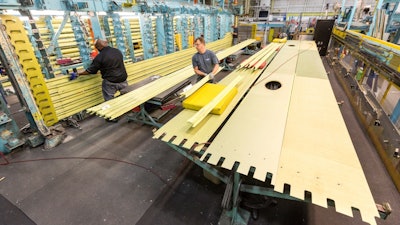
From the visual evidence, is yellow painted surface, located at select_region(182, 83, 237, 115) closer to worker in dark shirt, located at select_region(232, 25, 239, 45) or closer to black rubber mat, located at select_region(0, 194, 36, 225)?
black rubber mat, located at select_region(0, 194, 36, 225)

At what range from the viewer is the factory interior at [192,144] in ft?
5.09

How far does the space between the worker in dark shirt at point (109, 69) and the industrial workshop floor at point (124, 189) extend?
124 cm

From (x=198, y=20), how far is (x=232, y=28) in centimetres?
451

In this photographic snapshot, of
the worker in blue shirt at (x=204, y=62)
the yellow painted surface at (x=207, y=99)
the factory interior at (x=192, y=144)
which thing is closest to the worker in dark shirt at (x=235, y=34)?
the factory interior at (x=192, y=144)

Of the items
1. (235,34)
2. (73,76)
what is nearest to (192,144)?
(73,76)

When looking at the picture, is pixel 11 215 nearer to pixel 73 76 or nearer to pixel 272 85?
pixel 73 76

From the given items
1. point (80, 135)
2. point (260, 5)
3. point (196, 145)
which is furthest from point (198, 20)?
point (260, 5)

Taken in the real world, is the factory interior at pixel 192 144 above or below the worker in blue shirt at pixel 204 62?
below

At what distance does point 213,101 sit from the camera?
88.3 inches

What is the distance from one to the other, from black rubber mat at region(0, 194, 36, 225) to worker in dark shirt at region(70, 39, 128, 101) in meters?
2.40

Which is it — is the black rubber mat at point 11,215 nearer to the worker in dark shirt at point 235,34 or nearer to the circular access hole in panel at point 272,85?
the circular access hole in panel at point 272,85

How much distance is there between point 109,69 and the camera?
3.97 metres

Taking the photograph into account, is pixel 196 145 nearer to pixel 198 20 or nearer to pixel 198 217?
pixel 198 217

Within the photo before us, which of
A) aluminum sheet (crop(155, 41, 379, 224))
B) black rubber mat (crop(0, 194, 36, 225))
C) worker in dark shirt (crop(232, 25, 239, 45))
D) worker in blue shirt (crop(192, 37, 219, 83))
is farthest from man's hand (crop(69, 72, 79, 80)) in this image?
worker in dark shirt (crop(232, 25, 239, 45))
